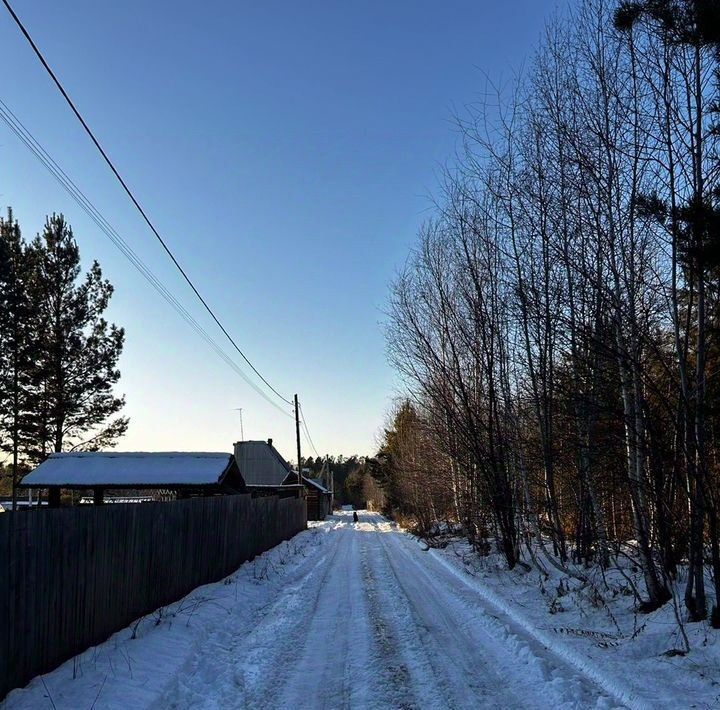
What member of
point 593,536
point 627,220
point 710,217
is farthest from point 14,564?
point 593,536

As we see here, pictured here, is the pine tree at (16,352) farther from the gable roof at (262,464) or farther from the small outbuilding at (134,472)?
the gable roof at (262,464)

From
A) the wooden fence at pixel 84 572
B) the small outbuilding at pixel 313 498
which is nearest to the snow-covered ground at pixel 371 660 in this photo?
the wooden fence at pixel 84 572

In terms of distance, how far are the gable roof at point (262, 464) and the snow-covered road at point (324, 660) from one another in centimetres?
5112

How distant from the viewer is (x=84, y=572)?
7.11 metres

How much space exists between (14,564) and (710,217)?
23.3 ft

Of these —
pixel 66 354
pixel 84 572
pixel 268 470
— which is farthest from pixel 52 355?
pixel 268 470

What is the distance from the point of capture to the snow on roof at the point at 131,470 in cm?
2141

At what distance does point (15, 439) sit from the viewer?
28.8 metres

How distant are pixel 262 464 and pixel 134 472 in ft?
134

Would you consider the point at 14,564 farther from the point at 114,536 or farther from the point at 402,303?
the point at 402,303

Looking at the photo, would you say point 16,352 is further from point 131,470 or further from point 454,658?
point 454,658

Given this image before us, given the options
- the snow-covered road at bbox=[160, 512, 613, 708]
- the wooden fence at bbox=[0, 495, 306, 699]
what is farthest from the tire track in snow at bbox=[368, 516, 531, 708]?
the wooden fence at bbox=[0, 495, 306, 699]

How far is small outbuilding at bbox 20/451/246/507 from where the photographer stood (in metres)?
21.4

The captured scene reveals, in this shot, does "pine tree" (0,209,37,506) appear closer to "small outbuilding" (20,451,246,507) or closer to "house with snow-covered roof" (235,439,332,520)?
"small outbuilding" (20,451,246,507)
